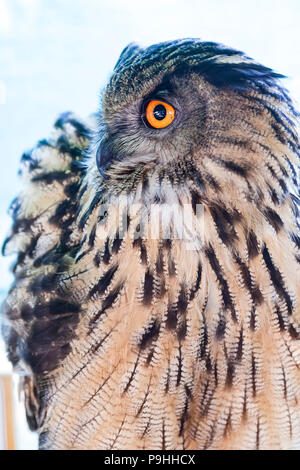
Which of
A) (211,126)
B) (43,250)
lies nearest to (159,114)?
(211,126)

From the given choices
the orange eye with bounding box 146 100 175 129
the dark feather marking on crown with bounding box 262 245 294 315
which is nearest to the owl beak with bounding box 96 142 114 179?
the orange eye with bounding box 146 100 175 129

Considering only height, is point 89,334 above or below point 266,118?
below

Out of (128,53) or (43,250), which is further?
(43,250)

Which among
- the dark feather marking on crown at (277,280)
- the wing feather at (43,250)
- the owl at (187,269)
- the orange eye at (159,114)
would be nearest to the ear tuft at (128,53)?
the owl at (187,269)

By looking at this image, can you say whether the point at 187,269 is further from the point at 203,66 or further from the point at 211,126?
the point at 203,66

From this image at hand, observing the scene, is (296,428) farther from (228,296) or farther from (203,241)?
(203,241)

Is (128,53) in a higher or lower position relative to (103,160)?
higher

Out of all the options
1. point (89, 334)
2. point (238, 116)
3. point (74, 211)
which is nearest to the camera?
point (238, 116)

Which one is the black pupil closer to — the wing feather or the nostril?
the nostril
